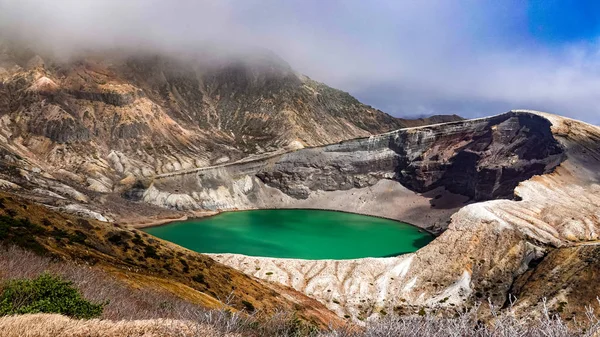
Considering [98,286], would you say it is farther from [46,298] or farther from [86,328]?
[86,328]

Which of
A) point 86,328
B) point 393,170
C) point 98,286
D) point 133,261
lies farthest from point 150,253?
point 393,170

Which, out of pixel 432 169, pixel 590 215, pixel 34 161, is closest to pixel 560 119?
pixel 432 169

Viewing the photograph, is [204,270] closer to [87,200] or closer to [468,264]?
[468,264]

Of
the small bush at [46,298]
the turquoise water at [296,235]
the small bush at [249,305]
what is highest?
the small bush at [46,298]

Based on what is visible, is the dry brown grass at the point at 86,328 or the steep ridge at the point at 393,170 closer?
the dry brown grass at the point at 86,328

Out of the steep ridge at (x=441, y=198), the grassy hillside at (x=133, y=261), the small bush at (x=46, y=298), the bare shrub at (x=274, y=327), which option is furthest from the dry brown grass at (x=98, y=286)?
the steep ridge at (x=441, y=198)

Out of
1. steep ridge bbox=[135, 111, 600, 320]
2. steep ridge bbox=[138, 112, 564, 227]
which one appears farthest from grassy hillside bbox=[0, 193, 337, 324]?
steep ridge bbox=[138, 112, 564, 227]

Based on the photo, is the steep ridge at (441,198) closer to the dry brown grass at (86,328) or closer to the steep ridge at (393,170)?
the steep ridge at (393,170)

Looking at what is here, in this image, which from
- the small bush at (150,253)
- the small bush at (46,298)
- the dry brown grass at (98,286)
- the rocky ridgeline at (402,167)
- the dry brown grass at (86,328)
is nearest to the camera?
the dry brown grass at (86,328)

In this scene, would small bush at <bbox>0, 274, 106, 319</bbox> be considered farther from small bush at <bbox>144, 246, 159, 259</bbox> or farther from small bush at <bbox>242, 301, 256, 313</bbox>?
small bush at <bbox>144, 246, 159, 259</bbox>
